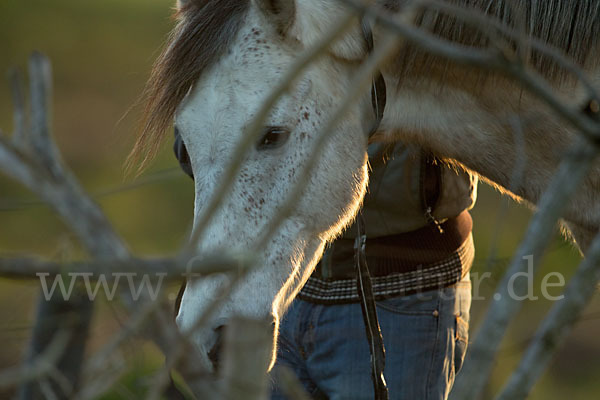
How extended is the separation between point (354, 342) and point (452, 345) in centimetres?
29

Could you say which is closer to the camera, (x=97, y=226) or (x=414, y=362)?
(x=97, y=226)

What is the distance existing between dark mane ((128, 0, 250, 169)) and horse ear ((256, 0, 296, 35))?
0.22ft

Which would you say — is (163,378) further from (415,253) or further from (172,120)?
(415,253)

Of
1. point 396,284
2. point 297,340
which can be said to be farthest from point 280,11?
point 297,340

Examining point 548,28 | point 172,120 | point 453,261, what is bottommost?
point 453,261

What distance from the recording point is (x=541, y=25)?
1.28m

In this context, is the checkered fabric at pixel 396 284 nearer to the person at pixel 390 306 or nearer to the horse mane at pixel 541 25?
the person at pixel 390 306

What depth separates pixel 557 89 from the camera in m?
1.30

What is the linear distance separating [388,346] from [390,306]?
112mm

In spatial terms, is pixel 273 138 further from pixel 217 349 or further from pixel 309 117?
pixel 217 349

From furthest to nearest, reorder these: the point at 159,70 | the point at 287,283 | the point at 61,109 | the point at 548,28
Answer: the point at 61,109
the point at 159,70
the point at 287,283
the point at 548,28

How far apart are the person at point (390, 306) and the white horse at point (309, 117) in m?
0.32

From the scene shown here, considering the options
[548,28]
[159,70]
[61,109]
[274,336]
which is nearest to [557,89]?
[548,28]

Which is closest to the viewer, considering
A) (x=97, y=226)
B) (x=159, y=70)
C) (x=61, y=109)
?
(x=97, y=226)
